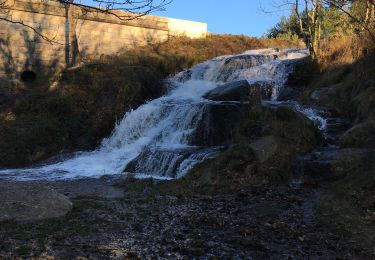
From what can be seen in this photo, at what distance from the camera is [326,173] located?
852 cm

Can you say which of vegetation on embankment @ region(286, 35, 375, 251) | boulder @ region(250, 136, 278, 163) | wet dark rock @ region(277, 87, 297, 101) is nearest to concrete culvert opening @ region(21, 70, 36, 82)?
wet dark rock @ region(277, 87, 297, 101)

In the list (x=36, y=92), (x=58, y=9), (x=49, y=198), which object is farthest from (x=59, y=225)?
(x=58, y=9)

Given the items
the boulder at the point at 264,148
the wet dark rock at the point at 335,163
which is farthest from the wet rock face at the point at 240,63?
the wet dark rock at the point at 335,163

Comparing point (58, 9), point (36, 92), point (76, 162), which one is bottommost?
point (76, 162)

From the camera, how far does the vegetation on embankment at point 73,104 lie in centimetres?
1528

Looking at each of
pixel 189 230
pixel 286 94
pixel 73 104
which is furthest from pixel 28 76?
pixel 189 230

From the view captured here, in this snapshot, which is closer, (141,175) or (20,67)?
(141,175)

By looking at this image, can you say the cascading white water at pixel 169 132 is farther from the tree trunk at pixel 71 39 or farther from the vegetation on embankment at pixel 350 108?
the tree trunk at pixel 71 39

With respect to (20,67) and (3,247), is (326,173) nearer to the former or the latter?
(3,247)

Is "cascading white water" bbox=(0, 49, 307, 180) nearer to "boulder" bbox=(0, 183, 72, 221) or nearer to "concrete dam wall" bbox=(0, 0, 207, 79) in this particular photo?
"boulder" bbox=(0, 183, 72, 221)

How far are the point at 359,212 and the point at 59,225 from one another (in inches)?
166

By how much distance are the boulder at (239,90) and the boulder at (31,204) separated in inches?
309

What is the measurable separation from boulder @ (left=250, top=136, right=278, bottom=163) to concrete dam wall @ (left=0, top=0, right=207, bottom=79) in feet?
38.5

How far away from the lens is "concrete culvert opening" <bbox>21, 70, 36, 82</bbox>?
20.5 m
